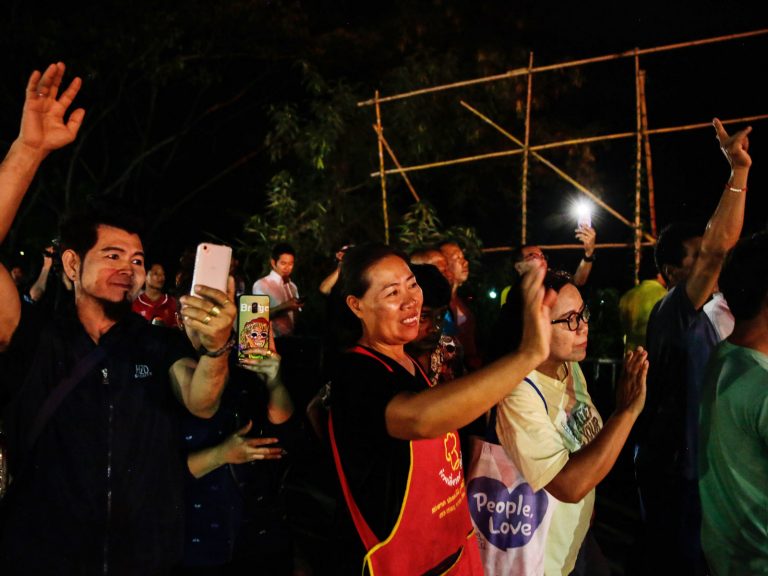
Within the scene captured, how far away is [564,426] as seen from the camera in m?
3.12

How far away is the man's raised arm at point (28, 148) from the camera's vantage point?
2.51m

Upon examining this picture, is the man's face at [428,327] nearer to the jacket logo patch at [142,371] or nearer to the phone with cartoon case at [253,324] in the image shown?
the phone with cartoon case at [253,324]

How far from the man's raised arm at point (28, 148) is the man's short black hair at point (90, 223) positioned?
28cm

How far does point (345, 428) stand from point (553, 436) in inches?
33.1

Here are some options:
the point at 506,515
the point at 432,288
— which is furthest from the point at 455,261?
the point at 506,515

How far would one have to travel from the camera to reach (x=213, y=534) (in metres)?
3.22

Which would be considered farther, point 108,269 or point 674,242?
point 674,242

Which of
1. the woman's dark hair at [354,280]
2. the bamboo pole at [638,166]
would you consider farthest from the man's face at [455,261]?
the woman's dark hair at [354,280]

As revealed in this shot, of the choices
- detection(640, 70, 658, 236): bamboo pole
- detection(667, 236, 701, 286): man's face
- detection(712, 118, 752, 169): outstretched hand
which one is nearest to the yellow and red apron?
detection(712, 118, 752, 169): outstretched hand

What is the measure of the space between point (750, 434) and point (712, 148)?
1084cm

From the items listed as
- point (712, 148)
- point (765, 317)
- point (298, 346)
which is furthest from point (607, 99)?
point (765, 317)

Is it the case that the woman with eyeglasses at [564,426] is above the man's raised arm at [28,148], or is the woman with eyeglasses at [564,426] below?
below

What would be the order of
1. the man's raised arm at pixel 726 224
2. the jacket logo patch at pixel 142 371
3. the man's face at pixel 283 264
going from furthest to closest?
1. the man's face at pixel 283 264
2. the man's raised arm at pixel 726 224
3. the jacket logo patch at pixel 142 371

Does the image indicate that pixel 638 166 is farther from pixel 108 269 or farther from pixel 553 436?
pixel 108 269
